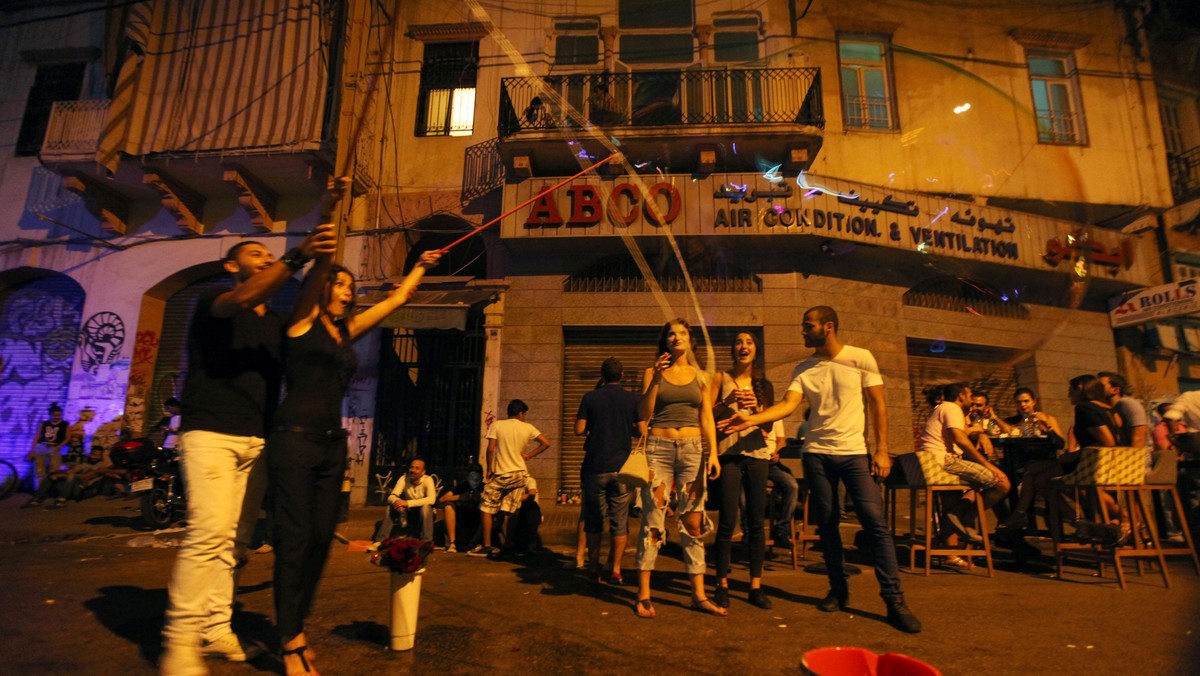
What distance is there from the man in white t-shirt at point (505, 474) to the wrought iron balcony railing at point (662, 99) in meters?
5.98

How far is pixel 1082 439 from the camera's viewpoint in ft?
17.5

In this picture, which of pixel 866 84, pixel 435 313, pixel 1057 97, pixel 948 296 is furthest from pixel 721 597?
pixel 1057 97

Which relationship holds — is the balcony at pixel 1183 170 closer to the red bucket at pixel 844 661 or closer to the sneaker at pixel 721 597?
the sneaker at pixel 721 597

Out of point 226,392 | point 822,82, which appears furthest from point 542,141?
point 226,392

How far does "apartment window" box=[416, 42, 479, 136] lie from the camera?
1219 cm

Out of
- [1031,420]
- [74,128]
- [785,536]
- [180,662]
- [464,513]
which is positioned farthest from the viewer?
[74,128]

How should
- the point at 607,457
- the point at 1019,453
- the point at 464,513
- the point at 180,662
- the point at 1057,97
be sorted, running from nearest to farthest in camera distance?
1. the point at 180,662
2. the point at 607,457
3. the point at 1019,453
4. the point at 464,513
5. the point at 1057,97

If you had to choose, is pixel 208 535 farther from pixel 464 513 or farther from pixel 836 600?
pixel 464 513

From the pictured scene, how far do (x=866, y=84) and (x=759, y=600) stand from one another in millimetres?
11350

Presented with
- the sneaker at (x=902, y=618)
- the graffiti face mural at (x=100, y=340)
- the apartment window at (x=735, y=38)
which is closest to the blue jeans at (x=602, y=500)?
the sneaker at (x=902, y=618)

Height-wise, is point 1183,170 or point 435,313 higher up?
point 1183,170

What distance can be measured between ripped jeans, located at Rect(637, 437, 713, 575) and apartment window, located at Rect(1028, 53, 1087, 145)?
1160cm

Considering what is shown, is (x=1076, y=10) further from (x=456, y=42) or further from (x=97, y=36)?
(x=97, y=36)

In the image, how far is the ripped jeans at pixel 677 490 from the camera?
374cm
